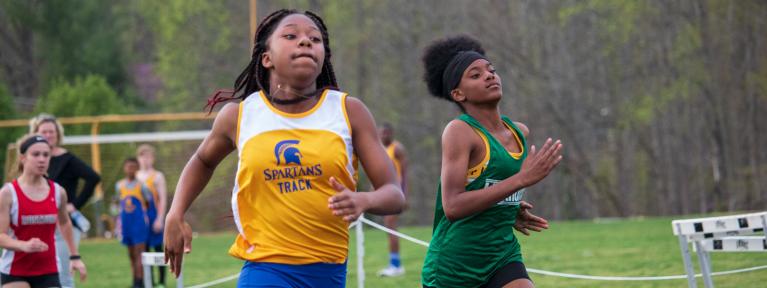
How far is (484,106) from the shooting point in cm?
611

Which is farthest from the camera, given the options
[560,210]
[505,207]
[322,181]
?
[560,210]

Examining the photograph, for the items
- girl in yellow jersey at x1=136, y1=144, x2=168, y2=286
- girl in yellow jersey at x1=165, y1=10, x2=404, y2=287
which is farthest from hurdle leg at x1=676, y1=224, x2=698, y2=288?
girl in yellow jersey at x1=136, y1=144, x2=168, y2=286

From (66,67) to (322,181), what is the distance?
50.3m

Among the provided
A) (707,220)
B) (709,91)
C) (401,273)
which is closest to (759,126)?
(709,91)

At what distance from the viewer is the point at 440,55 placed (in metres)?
6.46

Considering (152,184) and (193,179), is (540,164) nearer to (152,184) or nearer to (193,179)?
(193,179)

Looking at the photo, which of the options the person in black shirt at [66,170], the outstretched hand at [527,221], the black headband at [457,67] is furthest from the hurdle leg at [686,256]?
the person in black shirt at [66,170]

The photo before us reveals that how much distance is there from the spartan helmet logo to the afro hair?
1803 mm

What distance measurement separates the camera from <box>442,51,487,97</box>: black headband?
6.21 m

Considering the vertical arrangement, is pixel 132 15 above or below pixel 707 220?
above

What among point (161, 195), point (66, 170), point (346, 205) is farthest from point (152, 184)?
point (346, 205)

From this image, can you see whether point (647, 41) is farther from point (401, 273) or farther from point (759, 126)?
point (401, 273)

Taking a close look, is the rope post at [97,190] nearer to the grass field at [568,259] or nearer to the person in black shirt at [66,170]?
the grass field at [568,259]

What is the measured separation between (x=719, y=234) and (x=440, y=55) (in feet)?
8.06
